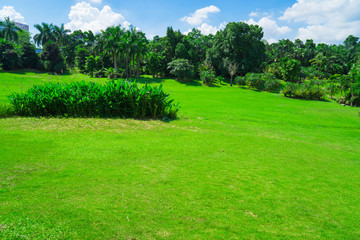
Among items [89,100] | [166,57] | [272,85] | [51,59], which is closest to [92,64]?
[51,59]

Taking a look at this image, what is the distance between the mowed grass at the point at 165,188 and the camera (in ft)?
10.6

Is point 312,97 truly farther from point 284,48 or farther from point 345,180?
point 284,48

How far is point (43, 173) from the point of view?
15.2 ft

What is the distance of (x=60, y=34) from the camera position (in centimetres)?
6706

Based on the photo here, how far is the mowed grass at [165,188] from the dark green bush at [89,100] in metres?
2.20

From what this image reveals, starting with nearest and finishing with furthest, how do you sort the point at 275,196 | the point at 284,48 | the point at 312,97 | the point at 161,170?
the point at 275,196
the point at 161,170
the point at 312,97
the point at 284,48

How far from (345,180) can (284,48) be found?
288 ft

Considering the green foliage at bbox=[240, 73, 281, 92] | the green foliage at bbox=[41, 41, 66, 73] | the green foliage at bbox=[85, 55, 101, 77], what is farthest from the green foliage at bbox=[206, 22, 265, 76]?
the green foliage at bbox=[41, 41, 66, 73]

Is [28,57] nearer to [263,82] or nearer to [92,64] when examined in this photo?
[92,64]

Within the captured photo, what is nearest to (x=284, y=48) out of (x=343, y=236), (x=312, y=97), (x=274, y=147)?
(x=312, y=97)

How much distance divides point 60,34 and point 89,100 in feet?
232

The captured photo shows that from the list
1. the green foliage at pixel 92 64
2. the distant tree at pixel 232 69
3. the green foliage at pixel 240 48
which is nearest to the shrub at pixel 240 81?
the distant tree at pixel 232 69

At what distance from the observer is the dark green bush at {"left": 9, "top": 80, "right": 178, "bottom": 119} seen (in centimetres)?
1022

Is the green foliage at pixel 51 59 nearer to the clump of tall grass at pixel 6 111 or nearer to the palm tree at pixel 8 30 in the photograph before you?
the palm tree at pixel 8 30
